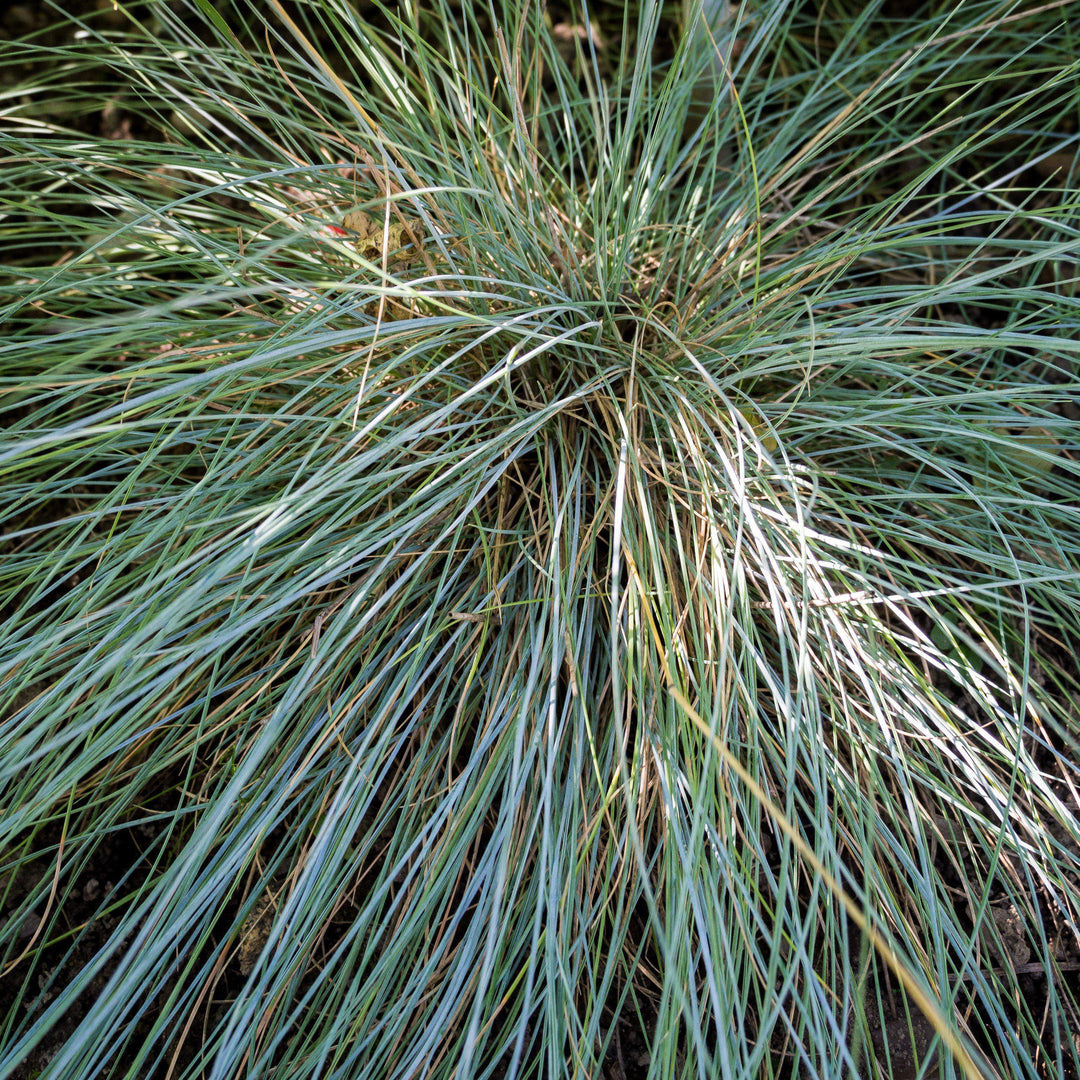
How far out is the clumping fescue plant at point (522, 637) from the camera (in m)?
0.97

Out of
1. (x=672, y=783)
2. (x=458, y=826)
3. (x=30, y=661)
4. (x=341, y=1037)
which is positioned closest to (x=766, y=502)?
(x=672, y=783)

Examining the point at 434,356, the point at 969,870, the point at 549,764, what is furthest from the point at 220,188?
the point at 969,870

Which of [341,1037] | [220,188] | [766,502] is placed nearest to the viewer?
[220,188]

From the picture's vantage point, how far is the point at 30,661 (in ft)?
3.71

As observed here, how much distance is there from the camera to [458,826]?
1.03 metres

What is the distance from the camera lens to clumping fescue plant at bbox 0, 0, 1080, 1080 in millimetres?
970

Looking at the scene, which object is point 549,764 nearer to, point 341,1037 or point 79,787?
point 341,1037

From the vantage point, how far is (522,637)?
46.1 inches

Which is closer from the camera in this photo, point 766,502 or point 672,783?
point 672,783

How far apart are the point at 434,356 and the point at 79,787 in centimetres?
78

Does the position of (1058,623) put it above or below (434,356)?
below

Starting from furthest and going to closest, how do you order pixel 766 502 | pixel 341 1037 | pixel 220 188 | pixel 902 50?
pixel 902 50 < pixel 766 502 < pixel 341 1037 < pixel 220 188

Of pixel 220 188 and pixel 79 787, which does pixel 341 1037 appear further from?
pixel 220 188

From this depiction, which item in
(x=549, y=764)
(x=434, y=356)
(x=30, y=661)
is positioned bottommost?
(x=549, y=764)
